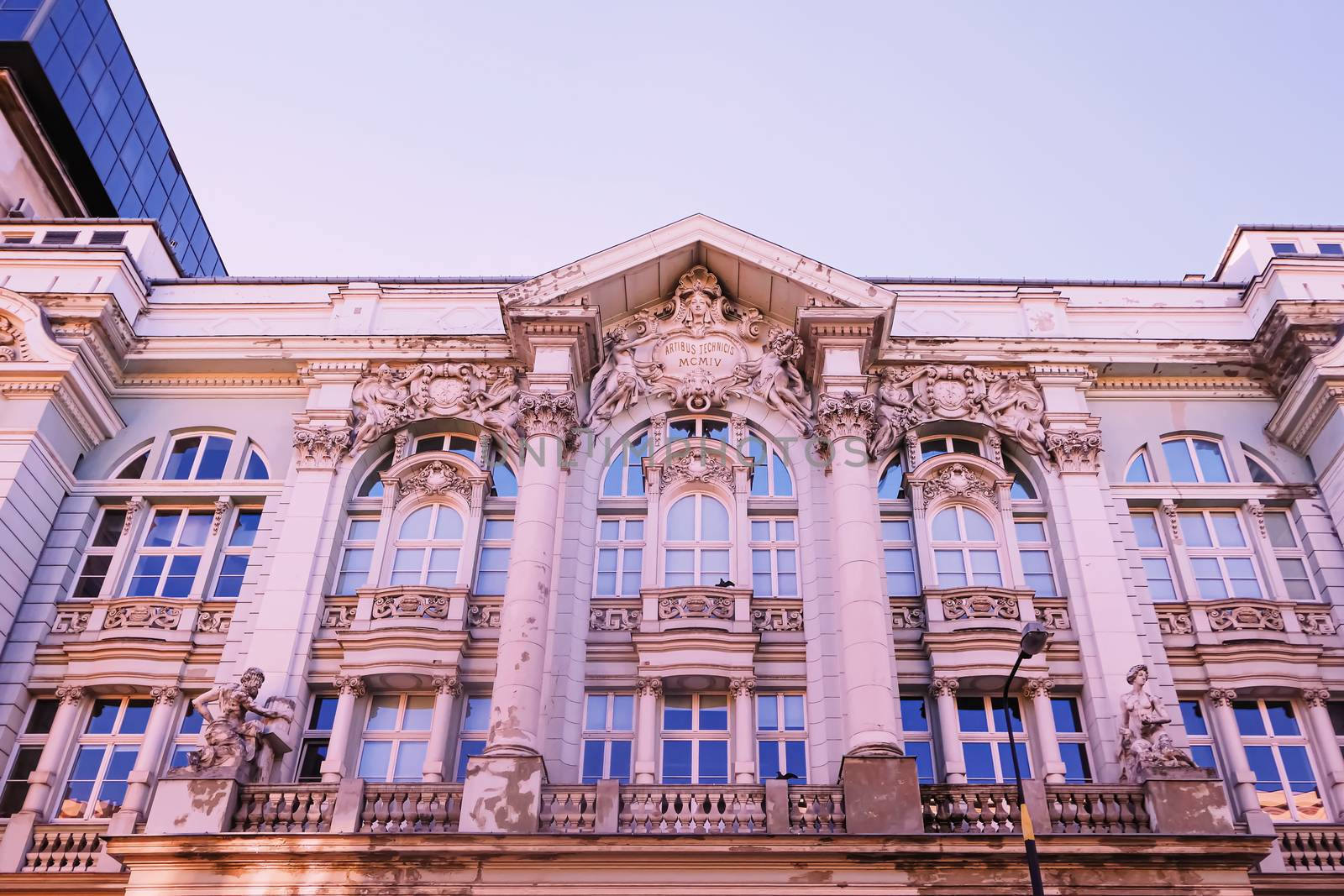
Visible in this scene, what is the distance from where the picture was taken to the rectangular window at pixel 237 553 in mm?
25791

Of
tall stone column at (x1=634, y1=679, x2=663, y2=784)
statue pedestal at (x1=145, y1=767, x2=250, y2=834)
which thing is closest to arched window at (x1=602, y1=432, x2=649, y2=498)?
tall stone column at (x1=634, y1=679, x2=663, y2=784)

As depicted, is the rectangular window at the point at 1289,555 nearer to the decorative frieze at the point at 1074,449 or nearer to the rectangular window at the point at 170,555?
the decorative frieze at the point at 1074,449

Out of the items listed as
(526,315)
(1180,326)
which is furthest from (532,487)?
(1180,326)

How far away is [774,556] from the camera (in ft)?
84.5

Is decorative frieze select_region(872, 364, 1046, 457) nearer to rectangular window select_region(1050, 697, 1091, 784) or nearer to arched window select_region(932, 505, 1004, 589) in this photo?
arched window select_region(932, 505, 1004, 589)

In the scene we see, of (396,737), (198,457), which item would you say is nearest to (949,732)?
(396,737)

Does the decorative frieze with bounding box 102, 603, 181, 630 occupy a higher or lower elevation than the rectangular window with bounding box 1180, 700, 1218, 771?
higher

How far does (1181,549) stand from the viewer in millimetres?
26000

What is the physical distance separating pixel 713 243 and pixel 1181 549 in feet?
40.3

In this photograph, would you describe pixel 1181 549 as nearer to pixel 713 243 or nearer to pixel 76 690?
pixel 713 243

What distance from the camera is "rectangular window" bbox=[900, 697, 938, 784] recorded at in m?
23.1

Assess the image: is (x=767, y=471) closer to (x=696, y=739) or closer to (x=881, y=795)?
(x=696, y=739)

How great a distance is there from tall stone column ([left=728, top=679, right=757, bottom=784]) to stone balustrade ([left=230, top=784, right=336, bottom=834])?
7.12 meters

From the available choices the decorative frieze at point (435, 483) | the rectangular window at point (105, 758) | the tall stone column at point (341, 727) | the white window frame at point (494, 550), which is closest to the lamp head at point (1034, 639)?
the white window frame at point (494, 550)
